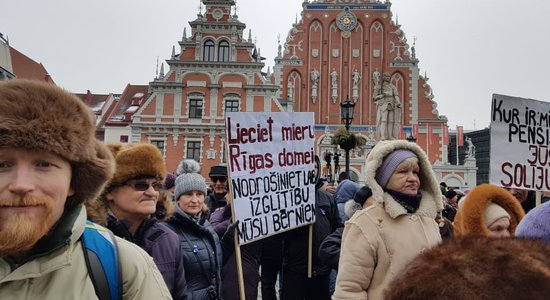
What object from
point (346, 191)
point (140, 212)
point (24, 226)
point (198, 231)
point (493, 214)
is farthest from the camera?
point (346, 191)

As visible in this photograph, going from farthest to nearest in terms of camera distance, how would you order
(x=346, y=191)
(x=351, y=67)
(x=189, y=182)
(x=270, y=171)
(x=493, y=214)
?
(x=351, y=67), (x=346, y=191), (x=270, y=171), (x=189, y=182), (x=493, y=214)

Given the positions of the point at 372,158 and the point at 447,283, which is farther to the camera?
the point at 372,158

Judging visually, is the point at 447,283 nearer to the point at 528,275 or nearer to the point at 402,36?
the point at 528,275

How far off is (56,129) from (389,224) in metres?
1.69

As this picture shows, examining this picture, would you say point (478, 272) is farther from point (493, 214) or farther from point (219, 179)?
point (219, 179)

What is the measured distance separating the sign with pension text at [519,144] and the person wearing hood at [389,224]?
1150 mm

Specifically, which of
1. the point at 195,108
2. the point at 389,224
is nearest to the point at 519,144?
the point at 389,224

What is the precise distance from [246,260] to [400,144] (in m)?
1.97

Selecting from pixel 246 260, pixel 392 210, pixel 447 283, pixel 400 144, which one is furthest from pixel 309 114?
pixel 447 283

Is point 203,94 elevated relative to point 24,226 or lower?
elevated

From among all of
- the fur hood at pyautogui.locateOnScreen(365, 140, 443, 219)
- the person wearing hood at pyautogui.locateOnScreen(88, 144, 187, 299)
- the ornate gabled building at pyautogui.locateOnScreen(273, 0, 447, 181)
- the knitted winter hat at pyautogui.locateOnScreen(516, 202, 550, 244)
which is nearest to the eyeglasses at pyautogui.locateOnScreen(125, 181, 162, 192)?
the person wearing hood at pyautogui.locateOnScreen(88, 144, 187, 299)

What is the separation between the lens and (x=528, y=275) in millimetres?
834

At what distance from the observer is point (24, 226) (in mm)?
1074

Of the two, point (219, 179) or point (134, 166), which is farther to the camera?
point (219, 179)
